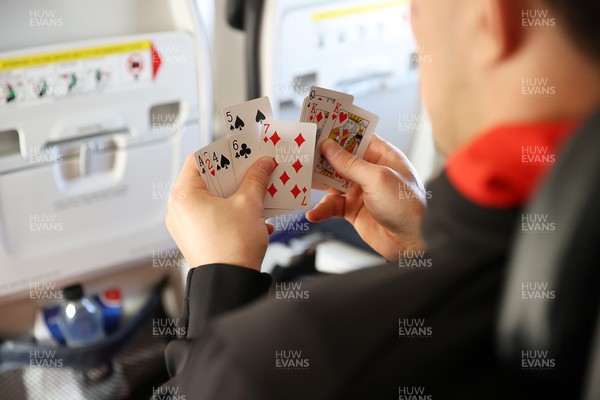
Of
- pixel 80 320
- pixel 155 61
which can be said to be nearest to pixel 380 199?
pixel 155 61

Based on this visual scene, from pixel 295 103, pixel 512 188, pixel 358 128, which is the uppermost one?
pixel 512 188

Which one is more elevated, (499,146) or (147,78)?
(499,146)

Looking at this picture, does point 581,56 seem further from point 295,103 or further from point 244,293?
point 295,103

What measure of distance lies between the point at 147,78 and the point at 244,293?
1.11 m

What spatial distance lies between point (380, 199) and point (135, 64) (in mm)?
890

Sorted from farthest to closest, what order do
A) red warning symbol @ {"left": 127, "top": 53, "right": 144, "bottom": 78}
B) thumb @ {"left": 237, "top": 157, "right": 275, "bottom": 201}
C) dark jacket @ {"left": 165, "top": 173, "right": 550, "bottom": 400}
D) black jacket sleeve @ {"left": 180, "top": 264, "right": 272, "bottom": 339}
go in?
red warning symbol @ {"left": 127, "top": 53, "right": 144, "bottom": 78} → thumb @ {"left": 237, "top": 157, "right": 275, "bottom": 201} → black jacket sleeve @ {"left": 180, "top": 264, "right": 272, "bottom": 339} → dark jacket @ {"left": 165, "top": 173, "right": 550, "bottom": 400}

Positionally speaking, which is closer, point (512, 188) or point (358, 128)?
point (512, 188)

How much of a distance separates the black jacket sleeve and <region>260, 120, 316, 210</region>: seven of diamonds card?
38 cm

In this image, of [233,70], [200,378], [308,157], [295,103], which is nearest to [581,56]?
[200,378]

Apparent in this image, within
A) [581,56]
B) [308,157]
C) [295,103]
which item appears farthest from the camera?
[295,103]

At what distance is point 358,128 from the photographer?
4.98 ft

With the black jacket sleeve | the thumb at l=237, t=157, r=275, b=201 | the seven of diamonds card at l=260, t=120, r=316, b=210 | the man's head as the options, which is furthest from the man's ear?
the seven of diamonds card at l=260, t=120, r=316, b=210

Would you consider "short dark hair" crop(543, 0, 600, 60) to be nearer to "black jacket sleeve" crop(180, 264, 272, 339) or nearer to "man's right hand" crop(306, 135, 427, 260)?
"black jacket sleeve" crop(180, 264, 272, 339)

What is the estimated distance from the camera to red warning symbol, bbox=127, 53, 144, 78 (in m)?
1.93
